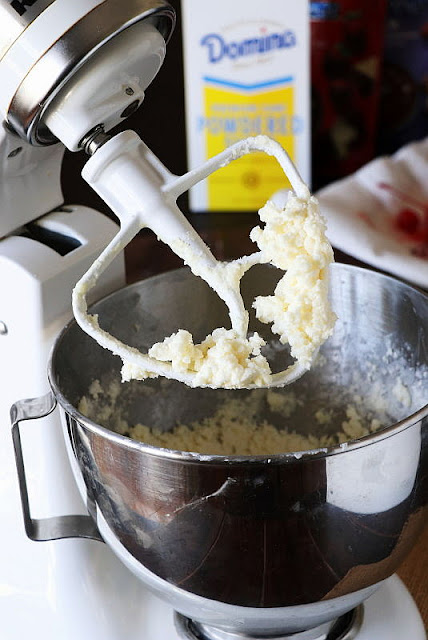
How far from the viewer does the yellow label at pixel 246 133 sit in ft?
3.81

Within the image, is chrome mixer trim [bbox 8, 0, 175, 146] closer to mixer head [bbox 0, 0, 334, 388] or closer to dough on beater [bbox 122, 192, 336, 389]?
mixer head [bbox 0, 0, 334, 388]

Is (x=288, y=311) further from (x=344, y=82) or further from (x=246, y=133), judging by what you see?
(x=344, y=82)

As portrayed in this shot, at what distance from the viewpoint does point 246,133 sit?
1.18 meters

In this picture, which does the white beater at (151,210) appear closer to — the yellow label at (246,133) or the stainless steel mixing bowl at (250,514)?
the stainless steel mixing bowl at (250,514)

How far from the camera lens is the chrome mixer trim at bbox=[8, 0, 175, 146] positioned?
1.61ft

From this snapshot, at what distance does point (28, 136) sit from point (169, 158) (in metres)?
0.72

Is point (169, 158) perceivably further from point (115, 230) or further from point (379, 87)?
point (115, 230)

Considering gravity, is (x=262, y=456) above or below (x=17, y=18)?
below

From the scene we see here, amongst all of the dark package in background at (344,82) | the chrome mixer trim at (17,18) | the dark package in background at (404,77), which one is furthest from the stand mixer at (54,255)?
the dark package in background at (404,77)

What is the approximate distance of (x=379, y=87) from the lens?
133 cm

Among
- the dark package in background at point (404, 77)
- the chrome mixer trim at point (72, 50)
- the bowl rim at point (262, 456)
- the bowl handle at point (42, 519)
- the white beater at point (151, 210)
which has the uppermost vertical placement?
the chrome mixer trim at point (72, 50)

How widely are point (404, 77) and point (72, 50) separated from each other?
0.95m

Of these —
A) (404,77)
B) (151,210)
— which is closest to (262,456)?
(151,210)

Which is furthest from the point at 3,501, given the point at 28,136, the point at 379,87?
the point at 379,87
